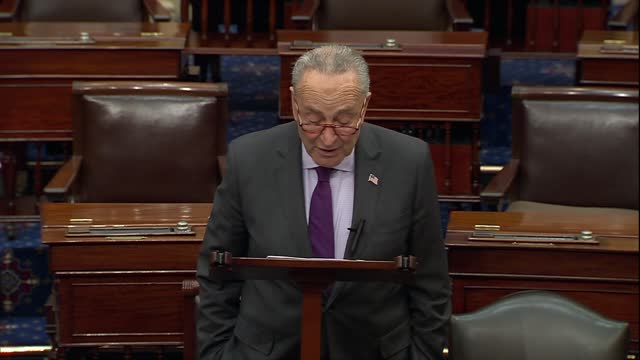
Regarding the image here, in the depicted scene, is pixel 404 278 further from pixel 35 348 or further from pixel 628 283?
pixel 35 348

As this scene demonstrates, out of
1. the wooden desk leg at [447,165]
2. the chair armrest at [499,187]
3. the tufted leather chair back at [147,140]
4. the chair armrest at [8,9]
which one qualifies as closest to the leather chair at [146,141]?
the tufted leather chair back at [147,140]

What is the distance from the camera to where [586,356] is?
2.08 metres

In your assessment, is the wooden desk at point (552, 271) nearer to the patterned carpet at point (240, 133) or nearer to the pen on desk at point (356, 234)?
the pen on desk at point (356, 234)

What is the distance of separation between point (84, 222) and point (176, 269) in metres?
0.22

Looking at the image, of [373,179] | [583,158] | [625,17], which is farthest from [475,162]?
[373,179]

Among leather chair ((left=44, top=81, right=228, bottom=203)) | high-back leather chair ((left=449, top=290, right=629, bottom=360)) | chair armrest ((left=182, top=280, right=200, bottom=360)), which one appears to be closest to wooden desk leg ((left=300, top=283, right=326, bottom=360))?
high-back leather chair ((left=449, top=290, right=629, bottom=360))

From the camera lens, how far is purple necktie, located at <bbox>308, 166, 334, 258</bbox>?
190cm

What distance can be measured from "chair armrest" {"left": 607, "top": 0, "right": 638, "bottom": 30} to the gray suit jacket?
2.38 m

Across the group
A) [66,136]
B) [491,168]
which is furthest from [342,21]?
[66,136]

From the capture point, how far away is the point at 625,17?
4.23 metres

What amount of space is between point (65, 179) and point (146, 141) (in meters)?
0.21

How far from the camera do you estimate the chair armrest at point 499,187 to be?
307 centimetres

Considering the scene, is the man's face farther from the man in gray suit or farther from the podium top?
the podium top

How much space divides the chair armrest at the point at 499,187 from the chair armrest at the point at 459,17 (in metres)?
0.96
